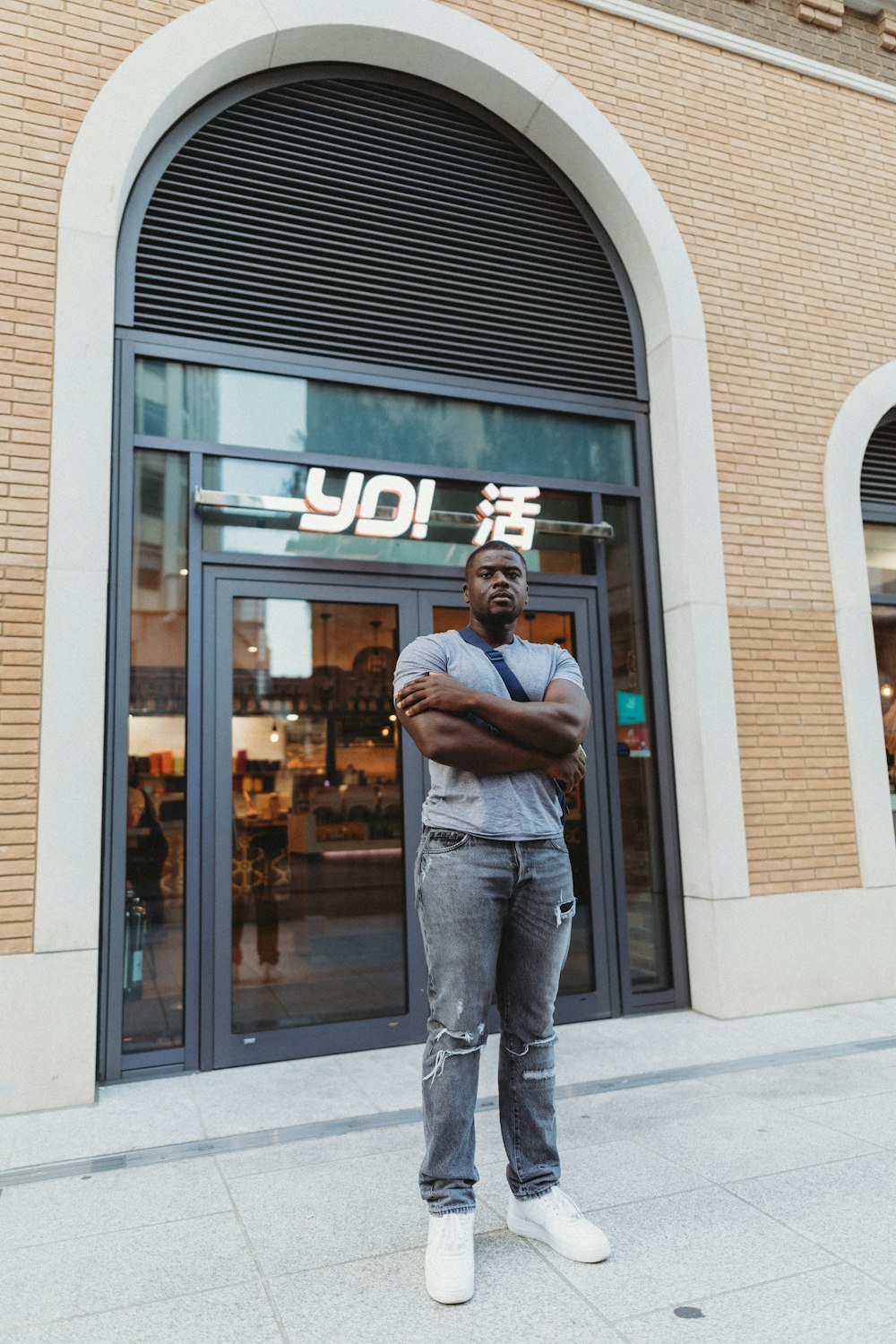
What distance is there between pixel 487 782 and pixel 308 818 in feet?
8.28

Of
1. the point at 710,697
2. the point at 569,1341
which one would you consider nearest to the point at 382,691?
the point at 710,697

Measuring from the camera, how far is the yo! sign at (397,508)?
16.9 feet

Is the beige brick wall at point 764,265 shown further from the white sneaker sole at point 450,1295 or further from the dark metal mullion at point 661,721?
the white sneaker sole at point 450,1295

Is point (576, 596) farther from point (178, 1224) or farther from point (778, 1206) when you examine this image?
point (178, 1224)

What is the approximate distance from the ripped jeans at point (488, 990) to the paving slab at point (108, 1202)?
40.2 inches

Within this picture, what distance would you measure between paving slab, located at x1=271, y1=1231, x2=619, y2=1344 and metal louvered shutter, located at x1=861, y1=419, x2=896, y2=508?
619cm

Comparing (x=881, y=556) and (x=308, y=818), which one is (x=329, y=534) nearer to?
(x=308, y=818)

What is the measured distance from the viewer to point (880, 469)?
705cm

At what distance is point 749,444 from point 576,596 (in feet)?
5.37

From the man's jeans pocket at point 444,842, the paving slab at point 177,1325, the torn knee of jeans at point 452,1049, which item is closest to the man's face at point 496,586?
the man's jeans pocket at point 444,842

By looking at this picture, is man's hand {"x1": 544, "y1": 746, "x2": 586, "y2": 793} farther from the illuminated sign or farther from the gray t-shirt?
the illuminated sign

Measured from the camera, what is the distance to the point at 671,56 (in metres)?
6.30

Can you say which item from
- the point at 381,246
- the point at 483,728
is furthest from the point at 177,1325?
the point at 381,246

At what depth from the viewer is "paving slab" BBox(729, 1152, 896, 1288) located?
2.58m
